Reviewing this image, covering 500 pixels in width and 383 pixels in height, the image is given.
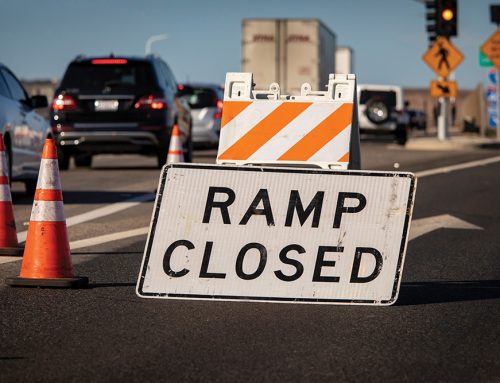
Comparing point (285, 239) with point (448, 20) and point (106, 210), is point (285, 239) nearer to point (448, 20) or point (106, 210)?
point (106, 210)

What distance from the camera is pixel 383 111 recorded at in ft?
141

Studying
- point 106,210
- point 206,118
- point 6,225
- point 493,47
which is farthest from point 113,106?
point 493,47

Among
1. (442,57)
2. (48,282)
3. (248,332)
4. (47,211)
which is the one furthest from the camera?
(442,57)

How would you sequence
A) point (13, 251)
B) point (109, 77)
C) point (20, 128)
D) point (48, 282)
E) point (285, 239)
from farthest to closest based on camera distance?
1. point (109, 77)
2. point (20, 128)
3. point (13, 251)
4. point (48, 282)
5. point (285, 239)

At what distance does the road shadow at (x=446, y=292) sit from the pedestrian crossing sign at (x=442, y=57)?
84.4ft

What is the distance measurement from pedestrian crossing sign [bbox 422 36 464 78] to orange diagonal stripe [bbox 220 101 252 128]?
1017 inches

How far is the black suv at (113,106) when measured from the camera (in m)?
21.3

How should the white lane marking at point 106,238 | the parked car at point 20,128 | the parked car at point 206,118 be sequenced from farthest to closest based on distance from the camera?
the parked car at point 206,118
the parked car at point 20,128
the white lane marking at point 106,238

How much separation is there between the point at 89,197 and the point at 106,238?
4921mm

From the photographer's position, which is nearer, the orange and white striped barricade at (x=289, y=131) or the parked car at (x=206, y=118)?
the orange and white striped barricade at (x=289, y=131)

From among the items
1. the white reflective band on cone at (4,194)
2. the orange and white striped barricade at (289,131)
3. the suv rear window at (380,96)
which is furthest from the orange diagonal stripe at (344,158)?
the suv rear window at (380,96)

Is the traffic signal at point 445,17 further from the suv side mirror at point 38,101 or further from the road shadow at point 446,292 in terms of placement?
the road shadow at point 446,292

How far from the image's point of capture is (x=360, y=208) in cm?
732

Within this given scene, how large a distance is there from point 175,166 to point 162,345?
126 cm
